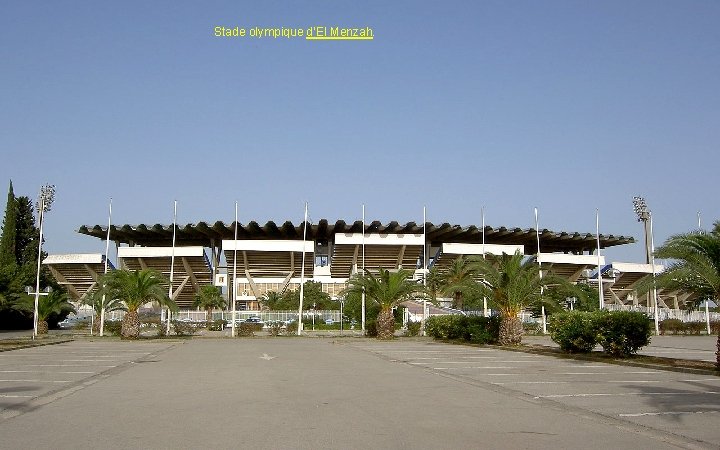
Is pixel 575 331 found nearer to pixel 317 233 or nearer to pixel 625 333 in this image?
pixel 625 333

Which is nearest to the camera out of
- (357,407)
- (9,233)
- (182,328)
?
(357,407)

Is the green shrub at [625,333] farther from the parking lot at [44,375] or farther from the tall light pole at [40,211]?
the tall light pole at [40,211]

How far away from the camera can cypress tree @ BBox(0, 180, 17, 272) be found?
61.9 meters

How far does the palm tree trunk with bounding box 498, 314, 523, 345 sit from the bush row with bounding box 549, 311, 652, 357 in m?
5.50

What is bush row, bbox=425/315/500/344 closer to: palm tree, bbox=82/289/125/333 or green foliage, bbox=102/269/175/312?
green foliage, bbox=102/269/175/312

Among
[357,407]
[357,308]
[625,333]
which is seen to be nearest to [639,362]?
[625,333]

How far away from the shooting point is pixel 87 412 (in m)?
9.86

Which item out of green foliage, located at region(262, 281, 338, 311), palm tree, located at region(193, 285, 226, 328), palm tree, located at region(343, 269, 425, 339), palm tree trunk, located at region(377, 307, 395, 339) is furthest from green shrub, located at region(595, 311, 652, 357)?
palm tree, located at region(193, 285, 226, 328)

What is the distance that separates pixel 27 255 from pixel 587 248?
223 feet

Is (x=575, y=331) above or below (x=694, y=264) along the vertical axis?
below

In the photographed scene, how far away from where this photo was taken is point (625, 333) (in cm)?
2052

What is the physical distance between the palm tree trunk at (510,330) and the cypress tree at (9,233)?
165 feet

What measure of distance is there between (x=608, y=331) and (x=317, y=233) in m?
57.5

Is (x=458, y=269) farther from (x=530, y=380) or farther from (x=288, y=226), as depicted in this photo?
(x=530, y=380)
